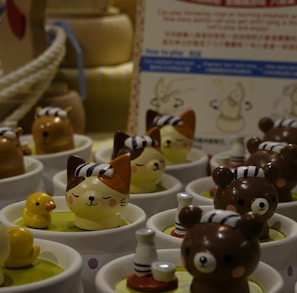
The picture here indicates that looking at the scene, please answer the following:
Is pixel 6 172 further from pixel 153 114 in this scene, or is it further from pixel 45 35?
pixel 45 35

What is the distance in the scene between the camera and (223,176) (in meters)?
0.69

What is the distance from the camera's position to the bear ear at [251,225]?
0.55m

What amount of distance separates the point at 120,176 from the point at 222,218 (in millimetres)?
190

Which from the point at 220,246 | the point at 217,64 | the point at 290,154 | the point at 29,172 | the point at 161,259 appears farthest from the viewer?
the point at 217,64

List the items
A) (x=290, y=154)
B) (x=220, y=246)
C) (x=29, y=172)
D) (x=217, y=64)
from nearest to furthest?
1. (x=220, y=246)
2. (x=290, y=154)
3. (x=29, y=172)
4. (x=217, y=64)

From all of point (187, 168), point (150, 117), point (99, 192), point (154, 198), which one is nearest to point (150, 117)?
point (150, 117)

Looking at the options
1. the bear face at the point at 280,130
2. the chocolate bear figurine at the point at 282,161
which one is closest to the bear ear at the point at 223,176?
the chocolate bear figurine at the point at 282,161

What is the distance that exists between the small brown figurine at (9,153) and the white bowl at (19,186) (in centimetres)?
1

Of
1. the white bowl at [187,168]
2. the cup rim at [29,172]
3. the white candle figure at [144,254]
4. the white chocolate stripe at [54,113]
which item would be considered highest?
the white chocolate stripe at [54,113]

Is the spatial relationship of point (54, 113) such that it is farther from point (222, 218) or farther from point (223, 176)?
point (222, 218)

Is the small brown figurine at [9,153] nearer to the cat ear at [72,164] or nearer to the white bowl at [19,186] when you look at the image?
the white bowl at [19,186]

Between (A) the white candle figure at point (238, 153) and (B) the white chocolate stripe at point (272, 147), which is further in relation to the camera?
(A) the white candle figure at point (238, 153)

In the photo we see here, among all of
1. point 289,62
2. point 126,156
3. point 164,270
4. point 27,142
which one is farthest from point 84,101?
point 164,270

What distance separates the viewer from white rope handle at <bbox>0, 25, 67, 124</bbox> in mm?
1100
